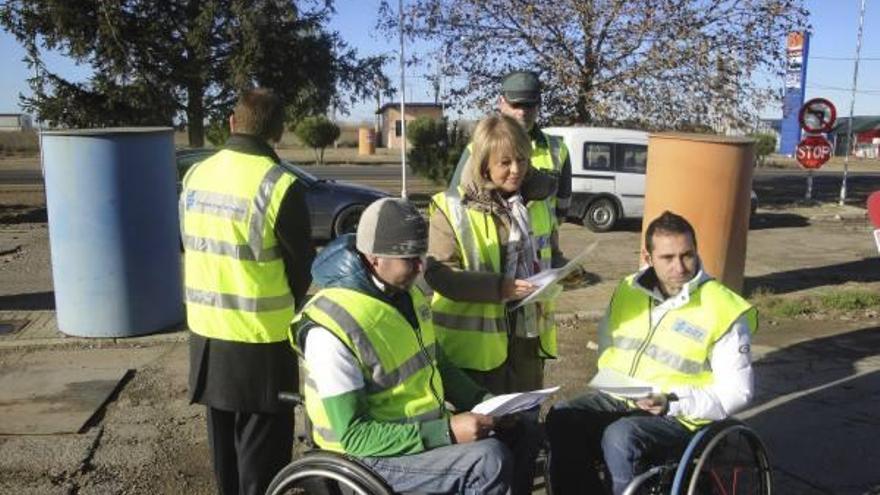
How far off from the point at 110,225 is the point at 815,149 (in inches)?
579

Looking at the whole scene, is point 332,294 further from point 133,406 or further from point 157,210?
point 157,210

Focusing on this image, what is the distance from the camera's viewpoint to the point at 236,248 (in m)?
3.10

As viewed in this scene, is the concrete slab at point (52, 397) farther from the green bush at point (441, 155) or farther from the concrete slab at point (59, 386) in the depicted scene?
the green bush at point (441, 155)

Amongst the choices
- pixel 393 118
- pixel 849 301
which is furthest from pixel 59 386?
pixel 393 118

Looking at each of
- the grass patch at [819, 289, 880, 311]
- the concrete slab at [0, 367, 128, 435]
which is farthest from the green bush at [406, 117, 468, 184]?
the concrete slab at [0, 367, 128, 435]

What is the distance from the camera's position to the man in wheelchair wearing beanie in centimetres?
248

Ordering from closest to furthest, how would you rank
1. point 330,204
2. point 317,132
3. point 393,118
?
point 330,204 < point 317,132 < point 393,118

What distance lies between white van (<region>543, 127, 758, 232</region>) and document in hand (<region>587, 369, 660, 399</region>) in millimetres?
11123

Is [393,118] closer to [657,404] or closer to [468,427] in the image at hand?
[657,404]

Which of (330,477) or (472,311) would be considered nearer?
(330,477)

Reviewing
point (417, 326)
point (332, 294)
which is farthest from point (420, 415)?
point (332, 294)

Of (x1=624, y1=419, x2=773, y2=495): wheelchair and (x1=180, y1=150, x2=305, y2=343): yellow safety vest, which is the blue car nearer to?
(x1=180, y1=150, x2=305, y2=343): yellow safety vest

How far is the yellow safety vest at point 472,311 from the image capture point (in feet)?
10.3

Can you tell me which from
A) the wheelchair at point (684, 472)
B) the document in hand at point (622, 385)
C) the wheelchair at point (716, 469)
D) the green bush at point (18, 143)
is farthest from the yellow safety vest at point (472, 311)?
the green bush at point (18, 143)
